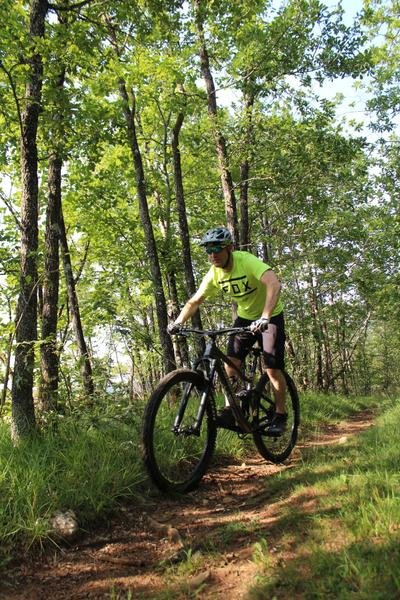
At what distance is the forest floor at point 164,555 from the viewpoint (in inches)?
108

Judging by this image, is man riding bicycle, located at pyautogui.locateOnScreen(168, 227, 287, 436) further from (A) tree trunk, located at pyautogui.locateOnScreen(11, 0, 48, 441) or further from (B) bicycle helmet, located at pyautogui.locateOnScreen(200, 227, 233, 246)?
(A) tree trunk, located at pyautogui.locateOnScreen(11, 0, 48, 441)

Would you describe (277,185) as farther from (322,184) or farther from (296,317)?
(296,317)

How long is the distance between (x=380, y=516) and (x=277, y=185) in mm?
8555

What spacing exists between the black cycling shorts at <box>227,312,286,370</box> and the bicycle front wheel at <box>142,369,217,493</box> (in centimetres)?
83

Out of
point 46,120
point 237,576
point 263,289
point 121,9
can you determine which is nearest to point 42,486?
point 237,576

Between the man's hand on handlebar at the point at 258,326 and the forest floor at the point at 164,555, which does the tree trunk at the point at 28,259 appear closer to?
the forest floor at the point at 164,555

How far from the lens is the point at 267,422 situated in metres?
5.27

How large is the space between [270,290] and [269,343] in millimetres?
746

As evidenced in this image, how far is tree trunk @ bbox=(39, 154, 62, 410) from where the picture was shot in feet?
18.2

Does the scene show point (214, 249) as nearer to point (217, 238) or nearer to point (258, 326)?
point (217, 238)

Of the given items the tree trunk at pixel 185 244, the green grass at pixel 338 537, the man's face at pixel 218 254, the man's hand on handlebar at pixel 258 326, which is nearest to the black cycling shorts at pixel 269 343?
the man's hand on handlebar at pixel 258 326

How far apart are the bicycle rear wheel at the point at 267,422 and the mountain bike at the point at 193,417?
0.01m

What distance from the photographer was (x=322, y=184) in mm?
10781

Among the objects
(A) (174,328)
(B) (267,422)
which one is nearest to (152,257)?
(B) (267,422)
